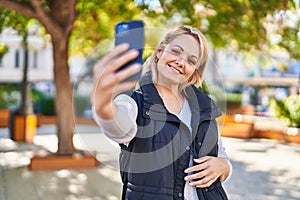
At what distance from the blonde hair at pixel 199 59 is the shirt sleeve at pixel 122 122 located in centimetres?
16

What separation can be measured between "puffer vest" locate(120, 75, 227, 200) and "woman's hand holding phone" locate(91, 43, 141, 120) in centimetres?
35

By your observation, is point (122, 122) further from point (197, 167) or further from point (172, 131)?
point (197, 167)

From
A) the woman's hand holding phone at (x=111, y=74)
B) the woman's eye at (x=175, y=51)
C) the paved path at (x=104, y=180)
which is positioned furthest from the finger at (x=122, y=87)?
the paved path at (x=104, y=180)

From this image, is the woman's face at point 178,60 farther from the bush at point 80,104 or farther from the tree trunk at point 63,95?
the tree trunk at point 63,95

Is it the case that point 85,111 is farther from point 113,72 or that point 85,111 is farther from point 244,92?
point 244,92

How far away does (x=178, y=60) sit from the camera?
57.9 inches

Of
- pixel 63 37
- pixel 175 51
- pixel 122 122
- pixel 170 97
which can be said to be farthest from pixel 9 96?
pixel 122 122

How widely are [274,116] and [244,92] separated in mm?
12114

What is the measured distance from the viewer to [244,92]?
2486 centimetres

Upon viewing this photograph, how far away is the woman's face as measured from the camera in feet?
4.85

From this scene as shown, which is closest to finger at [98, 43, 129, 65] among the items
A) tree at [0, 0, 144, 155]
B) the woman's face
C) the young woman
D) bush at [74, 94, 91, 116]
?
bush at [74, 94, 91, 116]

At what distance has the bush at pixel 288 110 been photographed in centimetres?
1191

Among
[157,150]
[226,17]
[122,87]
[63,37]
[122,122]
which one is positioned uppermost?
[226,17]

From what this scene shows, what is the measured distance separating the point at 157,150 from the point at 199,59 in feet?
1.17
